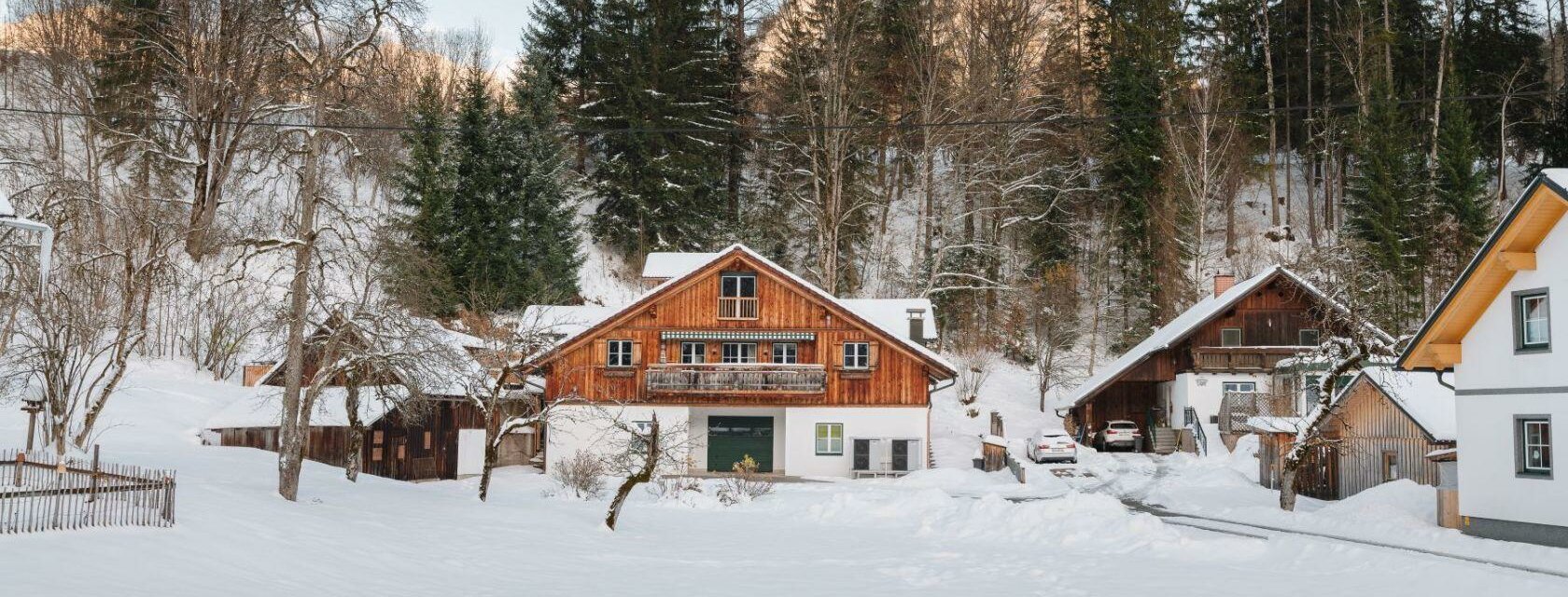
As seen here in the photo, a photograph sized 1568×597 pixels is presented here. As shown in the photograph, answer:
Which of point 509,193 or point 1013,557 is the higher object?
point 509,193

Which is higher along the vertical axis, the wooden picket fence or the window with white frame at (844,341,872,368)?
the window with white frame at (844,341,872,368)

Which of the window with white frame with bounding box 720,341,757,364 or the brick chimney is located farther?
the brick chimney

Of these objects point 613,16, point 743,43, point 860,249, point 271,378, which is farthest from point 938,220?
point 271,378

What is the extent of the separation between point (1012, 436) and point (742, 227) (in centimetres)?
1677

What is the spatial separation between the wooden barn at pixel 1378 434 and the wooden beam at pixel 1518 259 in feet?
19.3

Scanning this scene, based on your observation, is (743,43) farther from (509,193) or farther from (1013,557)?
(1013,557)

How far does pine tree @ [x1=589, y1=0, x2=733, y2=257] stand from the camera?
57.4 m

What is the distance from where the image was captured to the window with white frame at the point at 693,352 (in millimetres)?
43219

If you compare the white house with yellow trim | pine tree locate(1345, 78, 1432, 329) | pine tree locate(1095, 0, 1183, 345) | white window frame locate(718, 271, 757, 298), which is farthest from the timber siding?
pine tree locate(1095, 0, 1183, 345)

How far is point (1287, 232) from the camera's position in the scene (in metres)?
66.4

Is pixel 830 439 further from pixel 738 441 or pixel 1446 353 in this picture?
pixel 1446 353

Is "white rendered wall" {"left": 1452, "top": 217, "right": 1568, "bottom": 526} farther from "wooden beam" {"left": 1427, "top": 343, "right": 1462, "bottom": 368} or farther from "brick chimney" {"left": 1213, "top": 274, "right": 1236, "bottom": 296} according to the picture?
"brick chimney" {"left": 1213, "top": 274, "right": 1236, "bottom": 296}

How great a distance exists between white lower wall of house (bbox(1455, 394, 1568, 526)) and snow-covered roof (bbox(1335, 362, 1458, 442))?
9.92 feet

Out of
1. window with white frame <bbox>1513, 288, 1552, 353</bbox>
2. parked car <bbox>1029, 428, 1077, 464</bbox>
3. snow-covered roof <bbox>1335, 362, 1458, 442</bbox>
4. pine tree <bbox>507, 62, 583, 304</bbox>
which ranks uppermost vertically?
pine tree <bbox>507, 62, 583, 304</bbox>
